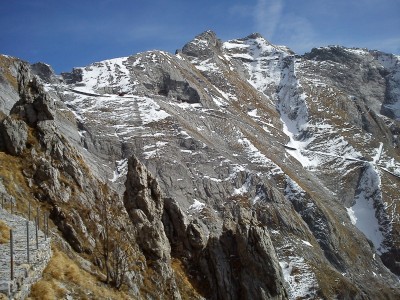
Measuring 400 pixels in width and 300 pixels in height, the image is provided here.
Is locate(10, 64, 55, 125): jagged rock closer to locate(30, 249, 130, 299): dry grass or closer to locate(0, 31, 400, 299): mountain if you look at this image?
locate(0, 31, 400, 299): mountain

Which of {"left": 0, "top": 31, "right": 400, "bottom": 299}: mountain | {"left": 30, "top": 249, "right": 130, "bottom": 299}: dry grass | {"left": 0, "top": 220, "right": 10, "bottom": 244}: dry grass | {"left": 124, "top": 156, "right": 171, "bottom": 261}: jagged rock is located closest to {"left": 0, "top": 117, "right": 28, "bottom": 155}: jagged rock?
{"left": 0, "top": 31, "right": 400, "bottom": 299}: mountain

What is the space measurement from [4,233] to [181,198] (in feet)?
315

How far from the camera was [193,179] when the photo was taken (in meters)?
129

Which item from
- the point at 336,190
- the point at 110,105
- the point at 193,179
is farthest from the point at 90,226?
the point at 336,190

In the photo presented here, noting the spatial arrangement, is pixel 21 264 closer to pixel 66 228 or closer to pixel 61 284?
pixel 61 284

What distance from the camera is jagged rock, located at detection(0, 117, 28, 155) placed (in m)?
47.7

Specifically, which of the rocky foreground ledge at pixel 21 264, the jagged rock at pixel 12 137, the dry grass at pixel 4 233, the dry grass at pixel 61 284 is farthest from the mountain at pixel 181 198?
the dry grass at pixel 4 233

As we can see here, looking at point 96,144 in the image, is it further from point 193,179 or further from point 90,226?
point 90,226

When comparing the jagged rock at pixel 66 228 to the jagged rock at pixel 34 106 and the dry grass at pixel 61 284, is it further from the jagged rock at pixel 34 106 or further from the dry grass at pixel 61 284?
the jagged rock at pixel 34 106

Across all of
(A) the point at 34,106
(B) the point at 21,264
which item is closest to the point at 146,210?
(A) the point at 34,106

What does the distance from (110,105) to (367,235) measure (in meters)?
108

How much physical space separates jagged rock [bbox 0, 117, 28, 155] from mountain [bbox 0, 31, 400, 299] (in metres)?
0.15

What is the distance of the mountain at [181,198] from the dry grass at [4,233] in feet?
9.66

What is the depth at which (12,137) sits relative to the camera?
158 feet
